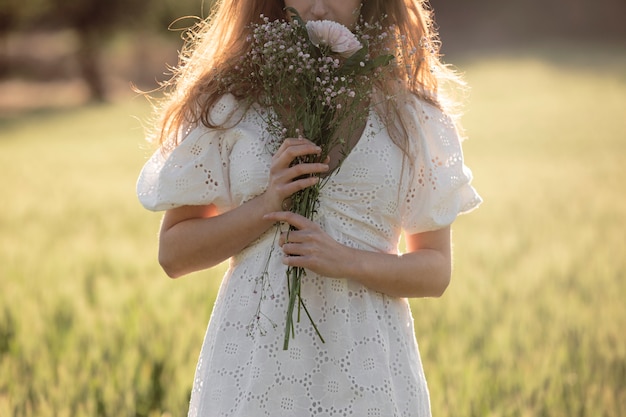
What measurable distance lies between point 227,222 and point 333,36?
19.2 inches

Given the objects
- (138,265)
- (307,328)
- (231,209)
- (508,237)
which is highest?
(231,209)

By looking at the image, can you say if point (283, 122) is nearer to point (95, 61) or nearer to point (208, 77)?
point (208, 77)

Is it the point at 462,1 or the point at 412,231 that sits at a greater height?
the point at 412,231

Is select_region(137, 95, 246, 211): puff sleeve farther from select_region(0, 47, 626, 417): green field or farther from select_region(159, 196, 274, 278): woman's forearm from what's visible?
select_region(0, 47, 626, 417): green field

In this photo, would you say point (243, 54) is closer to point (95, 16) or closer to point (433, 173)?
point (433, 173)

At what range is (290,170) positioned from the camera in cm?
200

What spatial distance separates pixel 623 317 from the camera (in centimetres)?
522

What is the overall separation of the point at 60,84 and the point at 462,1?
2350 centimetres

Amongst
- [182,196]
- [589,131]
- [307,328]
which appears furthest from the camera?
[589,131]

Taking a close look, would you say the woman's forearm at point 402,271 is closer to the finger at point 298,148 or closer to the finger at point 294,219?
the finger at point 294,219

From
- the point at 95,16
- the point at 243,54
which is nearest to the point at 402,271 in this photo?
the point at 243,54

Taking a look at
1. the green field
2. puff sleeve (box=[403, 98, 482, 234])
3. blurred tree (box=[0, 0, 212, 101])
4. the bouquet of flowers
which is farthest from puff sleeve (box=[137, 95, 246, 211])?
blurred tree (box=[0, 0, 212, 101])

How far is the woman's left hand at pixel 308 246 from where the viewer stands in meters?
2.00

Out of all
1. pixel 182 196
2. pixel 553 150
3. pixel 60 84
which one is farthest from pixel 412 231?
pixel 60 84
